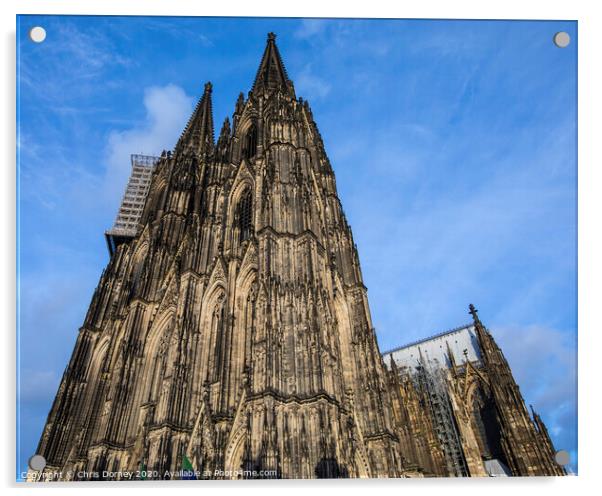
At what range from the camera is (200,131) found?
42.2 m

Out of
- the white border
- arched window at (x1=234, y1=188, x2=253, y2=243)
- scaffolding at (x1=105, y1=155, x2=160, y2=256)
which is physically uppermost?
scaffolding at (x1=105, y1=155, x2=160, y2=256)

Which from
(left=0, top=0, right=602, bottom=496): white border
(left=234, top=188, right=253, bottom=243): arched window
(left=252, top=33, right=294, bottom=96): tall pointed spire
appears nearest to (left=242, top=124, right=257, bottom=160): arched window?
(left=252, top=33, right=294, bottom=96): tall pointed spire

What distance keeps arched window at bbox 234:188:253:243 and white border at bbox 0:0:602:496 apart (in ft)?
46.0

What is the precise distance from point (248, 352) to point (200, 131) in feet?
94.2

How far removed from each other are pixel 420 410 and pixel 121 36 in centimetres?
2469

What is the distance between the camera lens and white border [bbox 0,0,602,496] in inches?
353

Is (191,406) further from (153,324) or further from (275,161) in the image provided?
(275,161)

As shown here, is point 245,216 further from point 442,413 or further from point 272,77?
point 442,413

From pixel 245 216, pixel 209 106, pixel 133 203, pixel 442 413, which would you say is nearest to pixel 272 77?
pixel 209 106

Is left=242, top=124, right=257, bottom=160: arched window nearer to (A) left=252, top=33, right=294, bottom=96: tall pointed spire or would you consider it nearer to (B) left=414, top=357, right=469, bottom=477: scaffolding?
(A) left=252, top=33, right=294, bottom=96: tall pointed spire
